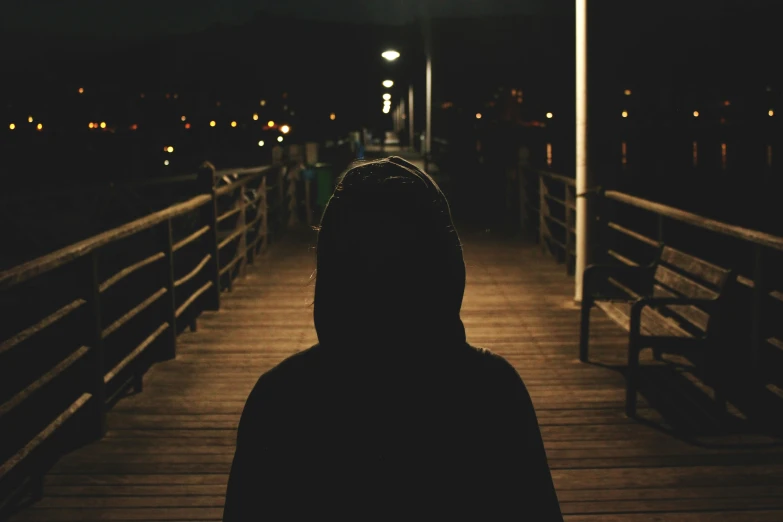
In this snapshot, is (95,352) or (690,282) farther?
(690,282)

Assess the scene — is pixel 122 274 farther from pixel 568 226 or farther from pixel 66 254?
pixel 568 226

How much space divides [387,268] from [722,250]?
55.7 ft

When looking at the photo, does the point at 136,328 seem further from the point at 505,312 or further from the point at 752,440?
the point at 752,440

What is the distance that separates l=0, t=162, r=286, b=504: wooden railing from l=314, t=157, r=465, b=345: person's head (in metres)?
2.59

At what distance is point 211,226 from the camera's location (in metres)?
8.38

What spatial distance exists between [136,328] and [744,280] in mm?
7576

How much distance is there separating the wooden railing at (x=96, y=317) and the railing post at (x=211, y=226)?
10 mm

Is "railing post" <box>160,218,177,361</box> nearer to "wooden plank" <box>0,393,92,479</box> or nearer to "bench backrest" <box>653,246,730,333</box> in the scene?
"wooden plank" <box>0,393,92,479</box>

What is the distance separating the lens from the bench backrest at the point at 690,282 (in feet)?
16.7

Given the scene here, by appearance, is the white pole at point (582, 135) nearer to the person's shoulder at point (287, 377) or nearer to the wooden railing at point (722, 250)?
the wooden railing at point (722, 250)

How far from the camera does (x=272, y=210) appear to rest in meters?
14.0

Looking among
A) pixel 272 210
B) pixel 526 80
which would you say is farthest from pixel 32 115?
pixel 272 210

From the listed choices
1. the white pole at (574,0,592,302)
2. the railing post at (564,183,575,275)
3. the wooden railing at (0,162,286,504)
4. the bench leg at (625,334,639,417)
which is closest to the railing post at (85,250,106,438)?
the wooden railing at (0,162,286,504)

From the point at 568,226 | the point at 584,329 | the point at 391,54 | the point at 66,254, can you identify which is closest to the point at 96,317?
the point at 66,254
